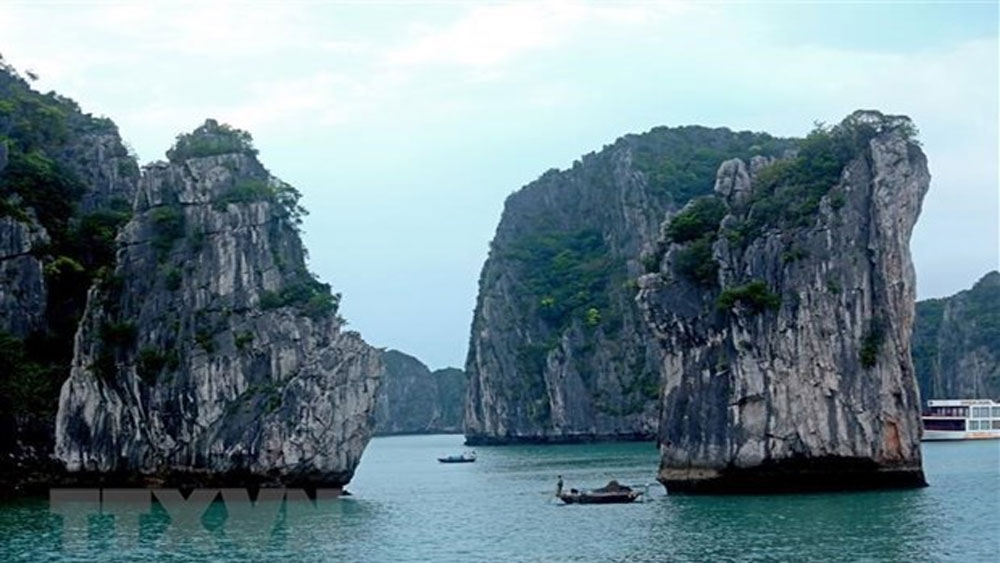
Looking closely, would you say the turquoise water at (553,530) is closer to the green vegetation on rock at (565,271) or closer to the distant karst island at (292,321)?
the distant karst island at (292,321)

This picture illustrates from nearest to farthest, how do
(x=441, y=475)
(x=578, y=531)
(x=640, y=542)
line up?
(x=640, y=542) < (x=578, y=531) < (x=441, y=475)

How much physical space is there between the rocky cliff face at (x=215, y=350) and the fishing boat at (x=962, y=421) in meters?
69.4

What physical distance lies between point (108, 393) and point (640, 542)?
3199 cm

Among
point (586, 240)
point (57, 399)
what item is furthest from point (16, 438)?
point (586, 240)

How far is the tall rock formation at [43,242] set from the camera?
2443 inches

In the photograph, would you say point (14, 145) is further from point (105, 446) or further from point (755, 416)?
point (755, 416)

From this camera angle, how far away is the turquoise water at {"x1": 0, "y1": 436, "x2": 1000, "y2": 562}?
35.2m

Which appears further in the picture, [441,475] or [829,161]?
[441,475]

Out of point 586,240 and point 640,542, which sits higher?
point 586,240

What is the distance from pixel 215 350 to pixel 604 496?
19.4m

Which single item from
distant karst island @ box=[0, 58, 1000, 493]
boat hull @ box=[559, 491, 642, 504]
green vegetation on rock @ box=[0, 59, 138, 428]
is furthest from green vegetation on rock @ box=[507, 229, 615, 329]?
boat hull @ box=[559, 491, 642, 504]

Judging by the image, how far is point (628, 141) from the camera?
144125 mm

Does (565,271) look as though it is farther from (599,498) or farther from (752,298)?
(752,298)

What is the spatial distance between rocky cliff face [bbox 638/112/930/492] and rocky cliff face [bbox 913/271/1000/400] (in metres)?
93.8
